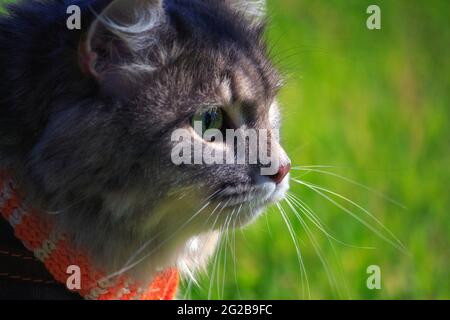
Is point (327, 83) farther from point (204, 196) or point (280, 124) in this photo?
point (204, 196)

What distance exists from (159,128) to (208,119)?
132 millimetres

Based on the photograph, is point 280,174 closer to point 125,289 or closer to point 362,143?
point 125,289

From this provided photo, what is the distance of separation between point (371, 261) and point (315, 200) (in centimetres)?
35

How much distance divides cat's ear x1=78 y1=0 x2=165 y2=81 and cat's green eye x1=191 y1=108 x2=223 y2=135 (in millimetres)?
211

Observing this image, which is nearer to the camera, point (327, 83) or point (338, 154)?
point (338, 154)

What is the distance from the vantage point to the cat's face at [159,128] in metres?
1.92

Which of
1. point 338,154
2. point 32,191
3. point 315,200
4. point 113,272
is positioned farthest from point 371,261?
point 32,191

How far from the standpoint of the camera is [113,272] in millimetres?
2092

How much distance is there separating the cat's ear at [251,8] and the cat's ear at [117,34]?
0.38 metres

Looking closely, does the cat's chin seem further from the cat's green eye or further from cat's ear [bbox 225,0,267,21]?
cat's ear [bbox 225,0,267,21]

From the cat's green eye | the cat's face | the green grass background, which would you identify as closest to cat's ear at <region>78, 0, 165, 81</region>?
the cat's face

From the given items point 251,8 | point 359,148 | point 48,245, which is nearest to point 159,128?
point 48,245

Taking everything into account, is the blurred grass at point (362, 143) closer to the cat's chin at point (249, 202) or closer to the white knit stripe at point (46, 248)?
the cat's chin at point (249, 202)
